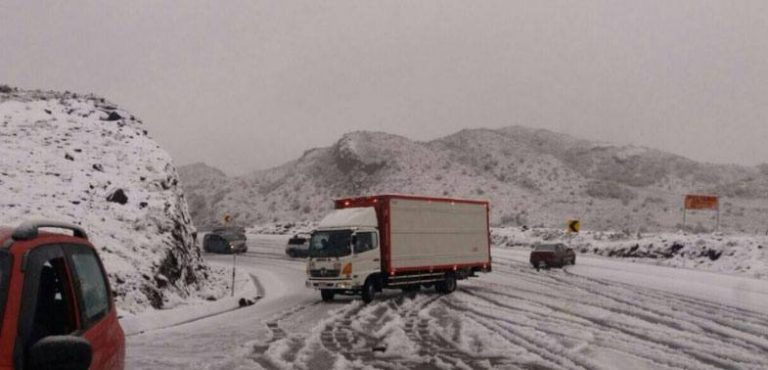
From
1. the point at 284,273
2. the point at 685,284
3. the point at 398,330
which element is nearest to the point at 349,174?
the point at 284,273

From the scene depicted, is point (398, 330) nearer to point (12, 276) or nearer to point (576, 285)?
point (12, 276)

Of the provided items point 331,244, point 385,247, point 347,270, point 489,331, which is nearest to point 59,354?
point 489,331

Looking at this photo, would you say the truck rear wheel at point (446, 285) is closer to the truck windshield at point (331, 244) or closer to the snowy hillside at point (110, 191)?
the truck windshield at point (331, 244)

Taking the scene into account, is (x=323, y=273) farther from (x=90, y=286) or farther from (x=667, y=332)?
(x=90, y=286)

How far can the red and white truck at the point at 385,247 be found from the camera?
23.1m

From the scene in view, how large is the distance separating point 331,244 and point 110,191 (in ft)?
27.1

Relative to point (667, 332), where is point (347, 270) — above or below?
above

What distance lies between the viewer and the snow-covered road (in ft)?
39.2

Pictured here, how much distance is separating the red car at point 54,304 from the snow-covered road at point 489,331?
6.54 meters

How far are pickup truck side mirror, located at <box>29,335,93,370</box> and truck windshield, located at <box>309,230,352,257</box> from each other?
19.7 m

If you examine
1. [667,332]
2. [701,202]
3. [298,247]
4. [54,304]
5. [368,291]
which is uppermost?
[701,202]

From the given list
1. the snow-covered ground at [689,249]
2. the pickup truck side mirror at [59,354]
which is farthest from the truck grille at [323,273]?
the snow-covered ground at [689,249]

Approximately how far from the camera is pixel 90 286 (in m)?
4.81

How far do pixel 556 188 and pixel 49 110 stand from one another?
87.7 metres
